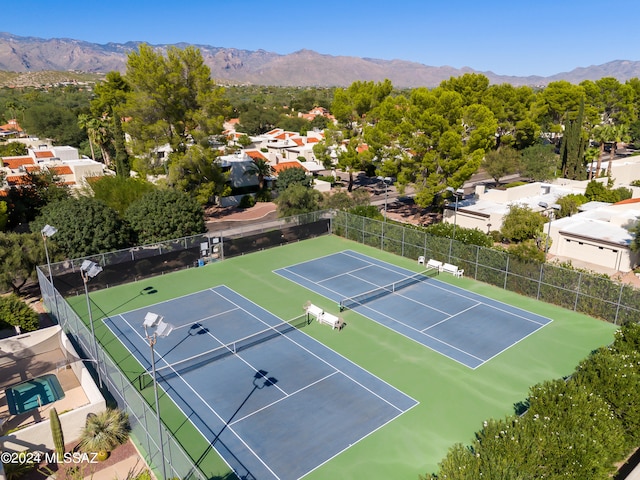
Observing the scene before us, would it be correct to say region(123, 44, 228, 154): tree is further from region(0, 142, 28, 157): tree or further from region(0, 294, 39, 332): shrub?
region(0, 142, 28, 157): tree

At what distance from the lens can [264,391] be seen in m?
16.0

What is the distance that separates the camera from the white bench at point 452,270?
2620 cm

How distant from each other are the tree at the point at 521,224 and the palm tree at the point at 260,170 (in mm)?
25177

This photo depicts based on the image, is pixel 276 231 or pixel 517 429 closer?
pixel 517 429

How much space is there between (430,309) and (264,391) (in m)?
9.80

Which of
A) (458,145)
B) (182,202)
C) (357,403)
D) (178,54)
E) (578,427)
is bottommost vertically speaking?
(357,403)

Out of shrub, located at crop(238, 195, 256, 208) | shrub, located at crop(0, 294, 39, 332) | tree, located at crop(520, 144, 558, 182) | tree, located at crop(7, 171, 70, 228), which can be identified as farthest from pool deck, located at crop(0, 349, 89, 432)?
tree, located at crop(520, 144, 558, 182)

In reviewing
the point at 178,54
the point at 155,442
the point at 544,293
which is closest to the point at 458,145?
the point at 544,293

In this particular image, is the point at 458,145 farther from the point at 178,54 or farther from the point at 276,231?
the point at 178,54

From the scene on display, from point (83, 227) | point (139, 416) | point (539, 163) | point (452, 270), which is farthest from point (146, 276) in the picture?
point (539, 163)

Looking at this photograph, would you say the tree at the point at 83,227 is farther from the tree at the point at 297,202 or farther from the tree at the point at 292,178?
the tree at the point at 292,178

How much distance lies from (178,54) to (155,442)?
Result: 31.4 m

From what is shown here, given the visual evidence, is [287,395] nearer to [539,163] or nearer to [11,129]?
[539,163]

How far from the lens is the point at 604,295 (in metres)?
21.0
